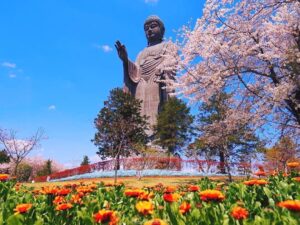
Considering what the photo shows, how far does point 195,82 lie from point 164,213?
42.4 feet

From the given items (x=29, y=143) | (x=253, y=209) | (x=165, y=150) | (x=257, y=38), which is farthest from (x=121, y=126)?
(x=253, y=209)

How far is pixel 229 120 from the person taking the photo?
15.9m

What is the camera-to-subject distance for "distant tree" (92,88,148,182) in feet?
114

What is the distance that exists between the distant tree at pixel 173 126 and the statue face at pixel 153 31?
30.2ft

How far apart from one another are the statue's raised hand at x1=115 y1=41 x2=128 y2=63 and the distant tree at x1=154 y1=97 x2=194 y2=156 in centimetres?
696

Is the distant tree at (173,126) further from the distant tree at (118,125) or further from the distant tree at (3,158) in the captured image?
the distant tree at (3,158)

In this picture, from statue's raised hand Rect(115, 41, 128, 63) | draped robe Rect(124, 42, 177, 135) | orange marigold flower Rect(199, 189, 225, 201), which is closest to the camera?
orange marigold flower Rect(199, 189, 225, 201)

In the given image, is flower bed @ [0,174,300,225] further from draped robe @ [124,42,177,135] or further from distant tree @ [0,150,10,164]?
distant tree @ [0,150,10,164]

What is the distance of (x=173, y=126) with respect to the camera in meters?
36.5

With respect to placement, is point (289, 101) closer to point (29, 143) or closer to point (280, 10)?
point (280, 10)

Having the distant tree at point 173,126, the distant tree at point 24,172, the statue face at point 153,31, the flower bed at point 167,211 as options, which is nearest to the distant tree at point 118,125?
the distant tree at point 173,126

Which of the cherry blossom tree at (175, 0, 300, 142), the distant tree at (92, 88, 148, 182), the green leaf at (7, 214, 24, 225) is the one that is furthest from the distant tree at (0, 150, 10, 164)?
the green leaf at (7, 214, 24, 225)

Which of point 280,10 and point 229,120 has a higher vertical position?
point 280,10

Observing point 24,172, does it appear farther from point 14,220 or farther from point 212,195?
point 212,195
